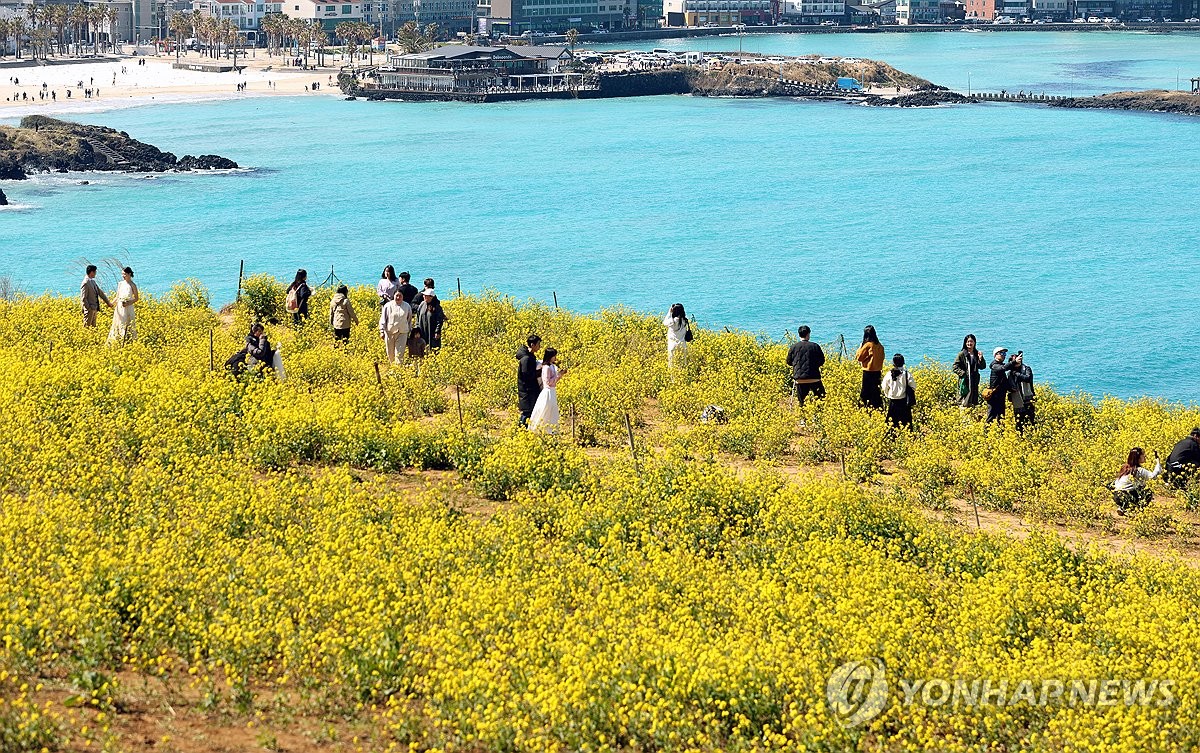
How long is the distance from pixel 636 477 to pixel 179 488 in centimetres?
423

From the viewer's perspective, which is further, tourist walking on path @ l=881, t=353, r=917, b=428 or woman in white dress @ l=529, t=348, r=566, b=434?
tourist walking on path @ l=881, t=353, r=917, b=428

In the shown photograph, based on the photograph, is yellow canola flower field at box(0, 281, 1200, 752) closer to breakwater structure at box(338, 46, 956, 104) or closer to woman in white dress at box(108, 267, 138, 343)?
woman in white dress at box(108, 267, 138, 343)

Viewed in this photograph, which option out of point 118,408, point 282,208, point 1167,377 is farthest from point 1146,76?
point 118,408

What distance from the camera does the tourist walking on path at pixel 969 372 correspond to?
16516 millimetres

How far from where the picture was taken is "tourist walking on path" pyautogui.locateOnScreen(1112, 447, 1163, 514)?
1353cm

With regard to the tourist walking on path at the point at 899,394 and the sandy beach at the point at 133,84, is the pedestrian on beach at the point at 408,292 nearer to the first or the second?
the tourist walking on path at the point at 899,394

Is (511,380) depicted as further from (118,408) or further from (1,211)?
(1,211)

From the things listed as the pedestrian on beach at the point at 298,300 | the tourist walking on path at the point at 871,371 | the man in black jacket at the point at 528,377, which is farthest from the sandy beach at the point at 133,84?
the tourist walking on path at the point at 871,371

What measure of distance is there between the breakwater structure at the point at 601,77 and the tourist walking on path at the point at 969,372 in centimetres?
9563

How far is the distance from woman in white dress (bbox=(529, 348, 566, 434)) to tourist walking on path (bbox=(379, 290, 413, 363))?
3.46 metres

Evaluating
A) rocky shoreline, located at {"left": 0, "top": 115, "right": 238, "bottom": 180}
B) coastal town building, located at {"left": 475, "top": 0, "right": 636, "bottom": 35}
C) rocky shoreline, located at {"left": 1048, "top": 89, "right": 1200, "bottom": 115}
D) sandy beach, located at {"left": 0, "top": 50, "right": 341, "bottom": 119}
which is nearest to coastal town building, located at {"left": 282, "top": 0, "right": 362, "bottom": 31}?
coastal town building, located at {"left": 475, "top": 0, "right": 636, "bottom": 35}

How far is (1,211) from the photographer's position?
55.1 meters

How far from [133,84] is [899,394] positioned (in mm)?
111867

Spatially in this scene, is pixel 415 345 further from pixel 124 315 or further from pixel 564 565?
pixel 564 565
